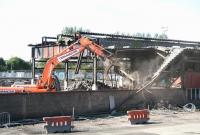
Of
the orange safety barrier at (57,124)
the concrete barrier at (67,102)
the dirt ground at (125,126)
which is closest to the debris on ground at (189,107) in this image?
the concrete barrier at (67,102)

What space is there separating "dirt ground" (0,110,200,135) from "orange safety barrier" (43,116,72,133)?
1.39 feet

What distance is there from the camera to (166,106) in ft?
107

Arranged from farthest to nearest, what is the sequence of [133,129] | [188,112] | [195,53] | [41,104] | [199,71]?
[199,71] < [195,53] < [188,112] < [41,104] < [133,129]

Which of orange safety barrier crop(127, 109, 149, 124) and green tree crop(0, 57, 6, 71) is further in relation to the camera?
green tree crop(0, 57, 6, 71)

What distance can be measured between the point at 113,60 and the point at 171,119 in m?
7.25

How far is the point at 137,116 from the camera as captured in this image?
2442 centimetres

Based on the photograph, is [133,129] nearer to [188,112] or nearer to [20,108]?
[20,108]

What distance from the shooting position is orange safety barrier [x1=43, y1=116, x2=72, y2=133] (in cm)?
2055

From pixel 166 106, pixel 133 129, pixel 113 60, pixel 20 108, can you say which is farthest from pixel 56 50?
pixel 133 129

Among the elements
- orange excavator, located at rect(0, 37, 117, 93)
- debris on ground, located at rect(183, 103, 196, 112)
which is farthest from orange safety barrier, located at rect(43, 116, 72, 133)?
debris on ground, located at rect(183, 103, 196, 112)

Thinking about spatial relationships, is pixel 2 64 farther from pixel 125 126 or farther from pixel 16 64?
pixel 125 126

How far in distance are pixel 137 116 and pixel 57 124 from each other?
5737 mm

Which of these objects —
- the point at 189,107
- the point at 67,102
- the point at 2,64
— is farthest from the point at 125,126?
the point at 2,64

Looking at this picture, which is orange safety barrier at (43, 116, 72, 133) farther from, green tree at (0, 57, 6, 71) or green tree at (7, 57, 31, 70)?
green tree at (7, 57, 31, 70)
